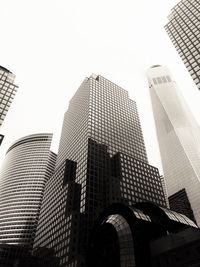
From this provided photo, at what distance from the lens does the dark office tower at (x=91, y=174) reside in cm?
10244

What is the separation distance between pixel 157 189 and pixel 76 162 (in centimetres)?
4558

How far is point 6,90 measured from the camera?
8662 centimetres

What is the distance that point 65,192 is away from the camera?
385ft

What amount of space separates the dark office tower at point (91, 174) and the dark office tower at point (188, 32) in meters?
64.0

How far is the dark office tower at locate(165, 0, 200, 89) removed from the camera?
82812mm

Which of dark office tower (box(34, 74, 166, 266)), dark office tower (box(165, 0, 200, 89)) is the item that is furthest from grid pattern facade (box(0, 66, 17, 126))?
dark office tower (box(165, 0, 200, 89))

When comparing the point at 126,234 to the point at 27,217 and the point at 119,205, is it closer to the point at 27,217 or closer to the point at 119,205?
the point at 119,205

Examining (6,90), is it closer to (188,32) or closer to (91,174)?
(91,174)

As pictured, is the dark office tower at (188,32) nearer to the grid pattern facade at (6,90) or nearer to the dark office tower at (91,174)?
the grid pattern facade at (6,90)

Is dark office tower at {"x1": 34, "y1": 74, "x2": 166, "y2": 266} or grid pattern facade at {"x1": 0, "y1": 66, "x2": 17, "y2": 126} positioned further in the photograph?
dark office tower at {"x1": 34, "y1": 74, "x2": 166, "y2": 266}

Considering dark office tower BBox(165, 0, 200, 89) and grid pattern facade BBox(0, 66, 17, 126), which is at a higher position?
dark office tower BBox(165, 0, 200, 89)

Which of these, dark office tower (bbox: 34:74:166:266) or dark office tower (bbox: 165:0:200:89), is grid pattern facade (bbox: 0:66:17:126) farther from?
dark office tower (bbox: 165:0:200:89)

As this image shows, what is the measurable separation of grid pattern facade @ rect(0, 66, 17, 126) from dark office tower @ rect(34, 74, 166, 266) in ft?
161

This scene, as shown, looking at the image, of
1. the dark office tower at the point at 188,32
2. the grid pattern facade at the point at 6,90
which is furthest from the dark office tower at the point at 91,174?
the dark office tower at the point at 188,32
